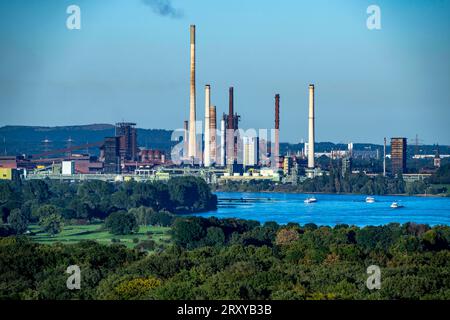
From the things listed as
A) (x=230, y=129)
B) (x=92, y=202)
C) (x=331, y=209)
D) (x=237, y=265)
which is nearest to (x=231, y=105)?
(x=230, y=129)

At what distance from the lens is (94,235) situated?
89.4 ft

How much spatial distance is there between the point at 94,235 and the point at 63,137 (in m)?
63.2

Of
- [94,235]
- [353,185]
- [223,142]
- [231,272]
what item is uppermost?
[223,142]

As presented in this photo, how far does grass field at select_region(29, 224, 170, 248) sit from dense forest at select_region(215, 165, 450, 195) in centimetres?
2523

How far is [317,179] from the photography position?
189 feet

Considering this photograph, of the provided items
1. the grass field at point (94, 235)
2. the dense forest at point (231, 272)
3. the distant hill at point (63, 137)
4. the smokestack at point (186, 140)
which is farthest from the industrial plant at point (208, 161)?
the dense forest at point (231, 272)

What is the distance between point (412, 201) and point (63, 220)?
20123 millimetres

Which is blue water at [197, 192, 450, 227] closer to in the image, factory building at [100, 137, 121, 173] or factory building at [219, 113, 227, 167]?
factory building at [219, 113, 227, 167]

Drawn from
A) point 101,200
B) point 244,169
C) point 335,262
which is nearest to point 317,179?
point 244,169

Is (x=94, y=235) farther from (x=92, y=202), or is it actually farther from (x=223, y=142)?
(x=223, y=142)

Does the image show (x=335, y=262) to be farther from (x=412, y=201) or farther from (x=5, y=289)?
(x=412, y=201)

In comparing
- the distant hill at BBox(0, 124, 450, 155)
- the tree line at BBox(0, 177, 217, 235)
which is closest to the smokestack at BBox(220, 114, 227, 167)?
the tree line at BBox(0, 177, 217, 235)

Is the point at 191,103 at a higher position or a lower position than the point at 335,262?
higher

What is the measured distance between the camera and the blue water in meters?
34.3
